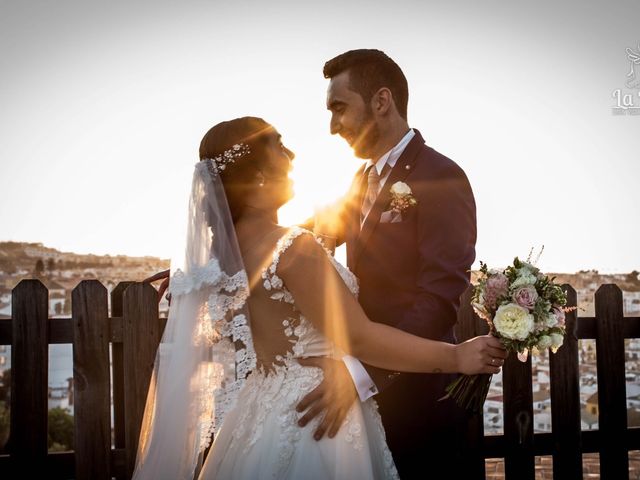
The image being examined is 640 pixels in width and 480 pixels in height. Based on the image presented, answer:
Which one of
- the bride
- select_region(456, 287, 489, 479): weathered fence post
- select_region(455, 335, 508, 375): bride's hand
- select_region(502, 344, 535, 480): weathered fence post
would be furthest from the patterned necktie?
select_region(502, 344, 535, 480): weathered fence post

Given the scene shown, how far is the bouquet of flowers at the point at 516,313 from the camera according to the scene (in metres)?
2.78

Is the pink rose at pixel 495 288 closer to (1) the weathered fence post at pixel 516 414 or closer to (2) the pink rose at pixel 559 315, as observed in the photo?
(2) the pink rose at pixel 559 315

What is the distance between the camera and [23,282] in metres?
4.25

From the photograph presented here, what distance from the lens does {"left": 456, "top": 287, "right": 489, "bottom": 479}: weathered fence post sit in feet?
15.6

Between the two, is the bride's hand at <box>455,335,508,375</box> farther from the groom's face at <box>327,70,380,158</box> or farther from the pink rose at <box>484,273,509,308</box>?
the groom's face at <box>327,70,380,158</box>

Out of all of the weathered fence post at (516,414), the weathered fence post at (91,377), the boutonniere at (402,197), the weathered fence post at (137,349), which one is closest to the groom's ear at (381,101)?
the boutonniere at (402,197)

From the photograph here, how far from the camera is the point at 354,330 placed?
273cm

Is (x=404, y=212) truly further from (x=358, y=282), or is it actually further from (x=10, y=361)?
(x=10, y=361)

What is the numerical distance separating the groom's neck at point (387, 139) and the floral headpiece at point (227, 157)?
1.12 metres

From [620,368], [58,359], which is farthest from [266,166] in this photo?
[620,368]

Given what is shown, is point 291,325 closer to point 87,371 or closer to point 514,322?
point 514,322

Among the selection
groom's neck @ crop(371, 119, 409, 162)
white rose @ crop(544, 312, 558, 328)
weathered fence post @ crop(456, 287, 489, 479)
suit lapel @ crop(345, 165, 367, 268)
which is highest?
groom's neck @ crop(371, 119, 409, 162)

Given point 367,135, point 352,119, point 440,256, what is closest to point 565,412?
point 440,256

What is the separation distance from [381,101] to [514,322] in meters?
1.67
